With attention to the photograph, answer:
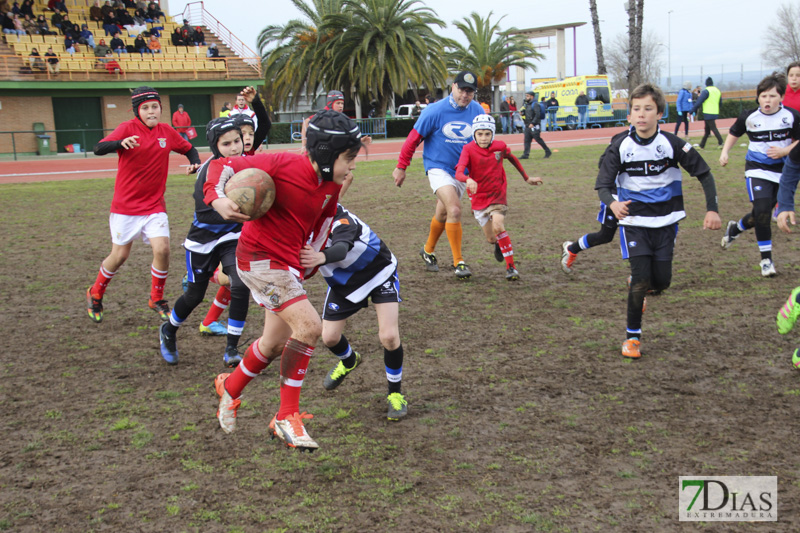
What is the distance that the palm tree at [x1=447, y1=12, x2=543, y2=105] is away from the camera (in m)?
49.3

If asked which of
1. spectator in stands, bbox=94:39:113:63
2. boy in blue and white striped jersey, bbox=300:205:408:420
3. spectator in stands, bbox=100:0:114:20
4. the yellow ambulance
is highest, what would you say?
spectator in stands, bbox=100:0:114:20

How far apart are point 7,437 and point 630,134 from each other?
5.00 metres

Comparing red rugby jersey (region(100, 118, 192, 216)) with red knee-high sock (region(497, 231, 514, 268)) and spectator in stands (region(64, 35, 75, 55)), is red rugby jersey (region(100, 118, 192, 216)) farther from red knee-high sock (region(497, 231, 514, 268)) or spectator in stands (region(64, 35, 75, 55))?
spectator in stands (region(64, 35, 75, 55))

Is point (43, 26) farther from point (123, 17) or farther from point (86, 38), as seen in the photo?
point (123, 17)

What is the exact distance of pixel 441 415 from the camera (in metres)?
4.66

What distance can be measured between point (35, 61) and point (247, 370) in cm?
3550

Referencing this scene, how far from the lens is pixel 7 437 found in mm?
4422

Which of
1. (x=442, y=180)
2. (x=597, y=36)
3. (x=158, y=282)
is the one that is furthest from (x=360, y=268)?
(x=597, y=36)

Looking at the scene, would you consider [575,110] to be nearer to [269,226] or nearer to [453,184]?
[453,184]

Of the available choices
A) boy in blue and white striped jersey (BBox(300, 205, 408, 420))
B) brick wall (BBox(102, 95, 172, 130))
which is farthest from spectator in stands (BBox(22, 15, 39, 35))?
boy in blue and white striped jersey (BBox(300, 205, 408, 420))

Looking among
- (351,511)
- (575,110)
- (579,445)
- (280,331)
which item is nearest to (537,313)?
(579,445)

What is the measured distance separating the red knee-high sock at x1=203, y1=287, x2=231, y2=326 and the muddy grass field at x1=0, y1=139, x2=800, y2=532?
247mm

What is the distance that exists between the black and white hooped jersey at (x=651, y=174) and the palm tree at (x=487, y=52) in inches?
1763

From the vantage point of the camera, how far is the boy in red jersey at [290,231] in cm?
386
